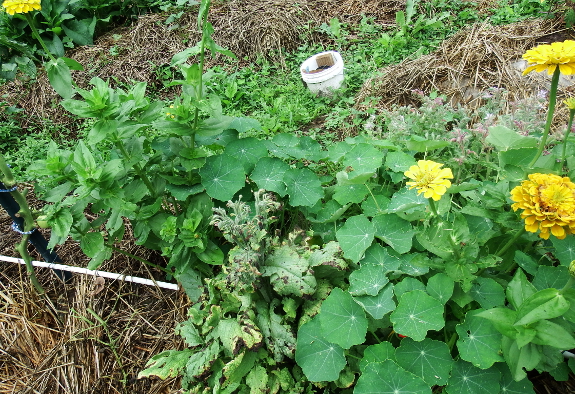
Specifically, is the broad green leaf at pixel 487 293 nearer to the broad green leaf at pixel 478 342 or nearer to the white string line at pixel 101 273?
the broad green leaf at pixel 478 342

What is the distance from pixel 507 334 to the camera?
1.37 m

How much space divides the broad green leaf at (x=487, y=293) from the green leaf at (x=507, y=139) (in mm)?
666

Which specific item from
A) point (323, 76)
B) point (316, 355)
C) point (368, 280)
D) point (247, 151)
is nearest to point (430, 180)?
point (368, 280)

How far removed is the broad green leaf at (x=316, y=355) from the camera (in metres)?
1.67

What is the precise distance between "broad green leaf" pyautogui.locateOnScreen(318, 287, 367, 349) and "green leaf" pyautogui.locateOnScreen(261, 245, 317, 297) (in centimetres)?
10

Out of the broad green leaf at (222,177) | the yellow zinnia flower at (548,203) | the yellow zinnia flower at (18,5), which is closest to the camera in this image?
the yellow zinnia flower at (548,203)

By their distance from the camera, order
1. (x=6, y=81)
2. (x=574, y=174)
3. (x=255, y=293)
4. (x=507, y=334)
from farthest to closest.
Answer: (x=6, y=81) → (x=255, y=293) → (x=574, y=174) → (x=507, y=334)

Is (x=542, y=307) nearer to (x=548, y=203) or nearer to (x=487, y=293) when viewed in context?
(x=548, y=203)

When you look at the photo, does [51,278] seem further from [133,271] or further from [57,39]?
[57,39]

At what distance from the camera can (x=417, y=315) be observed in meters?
1.60

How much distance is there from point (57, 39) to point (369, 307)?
403 cm

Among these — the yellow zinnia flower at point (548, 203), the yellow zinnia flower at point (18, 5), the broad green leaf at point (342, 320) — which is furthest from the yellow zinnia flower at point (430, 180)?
the yellow zinnia flower at point (18, 5)

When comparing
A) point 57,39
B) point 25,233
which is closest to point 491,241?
point 25,233

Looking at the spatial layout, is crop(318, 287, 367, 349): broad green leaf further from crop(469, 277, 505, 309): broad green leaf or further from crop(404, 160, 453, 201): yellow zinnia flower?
crop(404, 160, 453, 201): yellow zinnia flower
